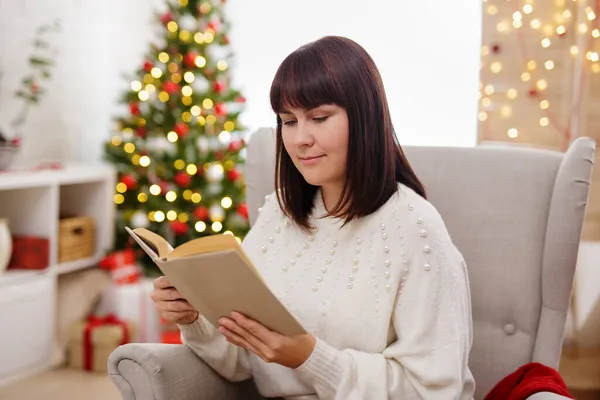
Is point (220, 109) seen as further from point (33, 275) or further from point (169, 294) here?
point (169, 294)

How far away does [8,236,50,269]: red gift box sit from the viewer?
10.9 feet

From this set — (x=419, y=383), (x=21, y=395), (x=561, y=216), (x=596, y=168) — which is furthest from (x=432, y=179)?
(x=21, y=395)

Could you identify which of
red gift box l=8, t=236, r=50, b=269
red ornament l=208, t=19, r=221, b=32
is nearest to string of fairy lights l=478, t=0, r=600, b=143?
red ornament l=208, t=19, r=221, b=32

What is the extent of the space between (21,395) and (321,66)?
88.0 inches

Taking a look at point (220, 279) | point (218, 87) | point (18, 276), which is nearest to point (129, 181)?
point (218, 87)

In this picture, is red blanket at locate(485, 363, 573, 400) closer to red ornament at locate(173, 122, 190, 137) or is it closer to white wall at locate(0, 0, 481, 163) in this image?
red ornament at locate(173, 122, 190, 137)

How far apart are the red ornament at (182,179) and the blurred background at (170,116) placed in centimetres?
2

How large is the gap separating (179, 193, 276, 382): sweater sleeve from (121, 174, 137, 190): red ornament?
222 centimetres

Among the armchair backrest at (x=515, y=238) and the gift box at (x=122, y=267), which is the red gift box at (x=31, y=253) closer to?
the gift box at (x=122, y=267)

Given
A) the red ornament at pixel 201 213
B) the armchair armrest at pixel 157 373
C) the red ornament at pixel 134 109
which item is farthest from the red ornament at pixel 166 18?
the armchair armrest at pixel 157 373

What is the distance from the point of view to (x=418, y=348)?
139 centimetres

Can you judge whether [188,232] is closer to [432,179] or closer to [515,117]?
[515,117]

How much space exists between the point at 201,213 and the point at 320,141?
2359 mm

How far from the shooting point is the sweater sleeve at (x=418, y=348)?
139 cm
